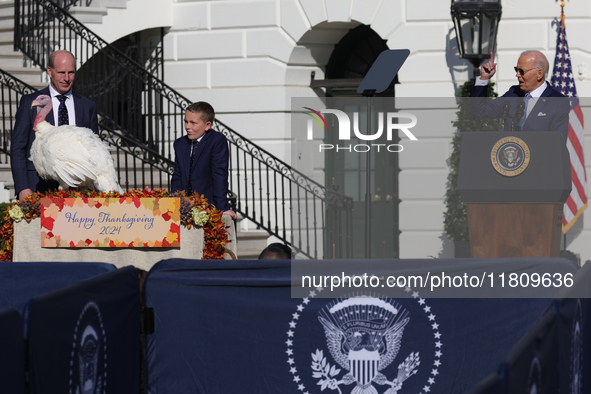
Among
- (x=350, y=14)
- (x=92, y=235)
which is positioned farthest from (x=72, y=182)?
(x=350, y=14)

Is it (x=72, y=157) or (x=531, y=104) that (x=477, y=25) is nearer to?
(x=531, y=104)

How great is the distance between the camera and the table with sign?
5.81 meters

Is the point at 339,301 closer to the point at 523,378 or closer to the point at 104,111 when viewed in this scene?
the point at 523,378

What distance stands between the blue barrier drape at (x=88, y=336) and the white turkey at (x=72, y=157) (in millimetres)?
1423

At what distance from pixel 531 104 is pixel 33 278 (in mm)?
3499

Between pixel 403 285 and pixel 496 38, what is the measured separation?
747 centimetres

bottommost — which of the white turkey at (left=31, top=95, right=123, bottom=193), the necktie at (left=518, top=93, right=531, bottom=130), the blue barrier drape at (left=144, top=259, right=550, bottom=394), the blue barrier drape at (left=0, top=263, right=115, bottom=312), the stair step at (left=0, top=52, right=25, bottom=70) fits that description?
the blue barrier drape at (left=144, top=259, right=550, bottom=394)

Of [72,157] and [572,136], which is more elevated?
[572,136]

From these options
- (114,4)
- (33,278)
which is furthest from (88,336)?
(114,4)

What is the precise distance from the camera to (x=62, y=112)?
21.7 feet

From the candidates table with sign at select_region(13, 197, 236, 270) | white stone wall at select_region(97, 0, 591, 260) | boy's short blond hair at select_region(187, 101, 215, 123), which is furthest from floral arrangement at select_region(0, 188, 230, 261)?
white stone wall at select_region(97, 0, 591, 260)

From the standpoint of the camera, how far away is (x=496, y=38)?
11.4 meters

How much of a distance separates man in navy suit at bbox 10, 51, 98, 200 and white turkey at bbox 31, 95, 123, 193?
389mm

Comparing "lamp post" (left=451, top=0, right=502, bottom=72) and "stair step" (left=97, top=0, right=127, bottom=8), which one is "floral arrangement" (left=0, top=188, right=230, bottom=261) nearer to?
"lamp post" (left=451, top=0, right=502, bottom=72)
